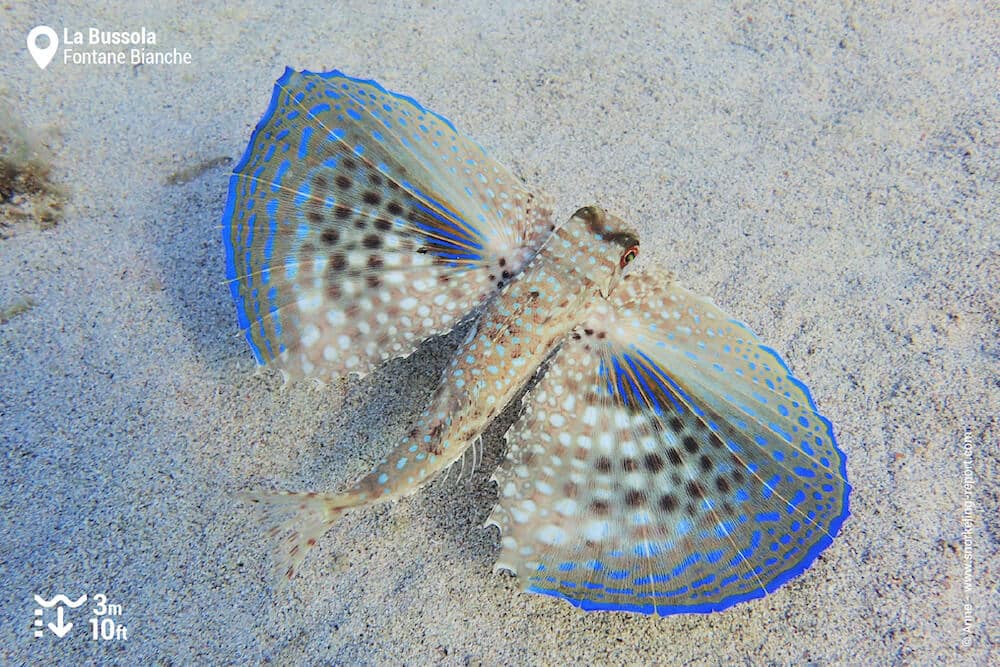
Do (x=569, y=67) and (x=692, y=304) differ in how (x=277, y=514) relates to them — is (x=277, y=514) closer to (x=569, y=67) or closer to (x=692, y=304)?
(x=692, y=304)

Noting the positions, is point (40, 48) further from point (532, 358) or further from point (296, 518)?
point (532, 358)

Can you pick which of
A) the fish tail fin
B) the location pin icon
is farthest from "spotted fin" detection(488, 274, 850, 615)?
the location pin icon

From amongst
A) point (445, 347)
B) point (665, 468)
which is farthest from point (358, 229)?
point (665, 468)

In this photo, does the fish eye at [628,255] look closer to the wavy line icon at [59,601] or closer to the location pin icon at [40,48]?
the wavy line icon at [59,601]

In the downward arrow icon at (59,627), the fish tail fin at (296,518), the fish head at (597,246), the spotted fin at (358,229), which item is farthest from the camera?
the spotted fin at (358,229)

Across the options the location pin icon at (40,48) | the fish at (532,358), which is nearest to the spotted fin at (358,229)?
the fish at (532,358)

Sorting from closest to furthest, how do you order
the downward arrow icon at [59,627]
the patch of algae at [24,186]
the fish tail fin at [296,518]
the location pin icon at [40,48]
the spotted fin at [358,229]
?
the fish tail fin at [296,518], the downward arrow icon at [59,627], the spotted fin at [358,229], the patch of algae at [24,186], the location pin icon at [40,48]

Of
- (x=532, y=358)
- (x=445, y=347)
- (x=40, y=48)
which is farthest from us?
(x=40, y=48)
